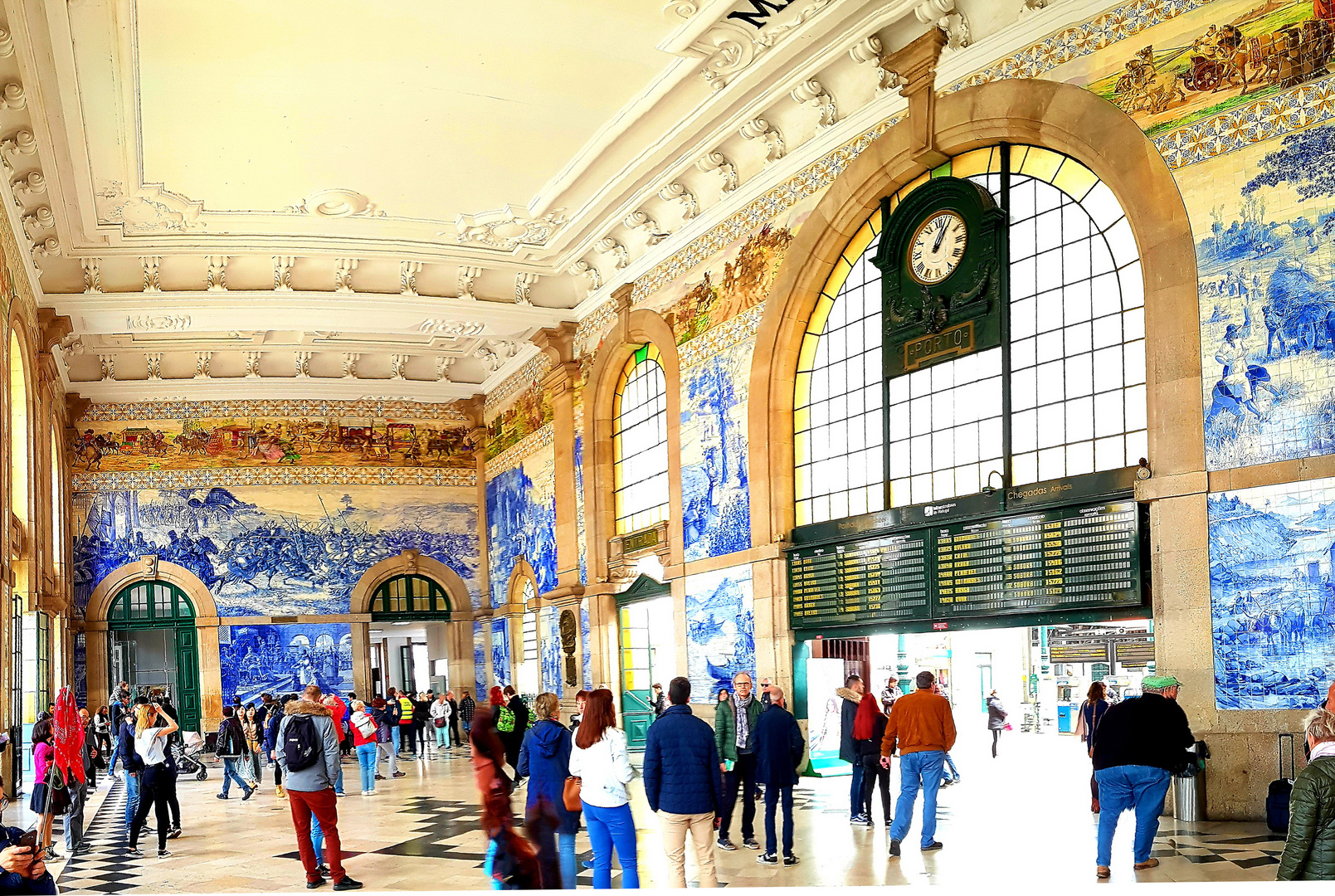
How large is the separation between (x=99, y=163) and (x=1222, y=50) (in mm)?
13710

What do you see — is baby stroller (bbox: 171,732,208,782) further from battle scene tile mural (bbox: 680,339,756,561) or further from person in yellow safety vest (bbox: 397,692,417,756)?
battle scene tile mural (bbox: 680,339,756,561)

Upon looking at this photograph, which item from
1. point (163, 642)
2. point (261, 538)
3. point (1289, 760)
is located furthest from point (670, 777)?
point (163, 642)

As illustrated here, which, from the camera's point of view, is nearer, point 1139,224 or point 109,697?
point 1139,224

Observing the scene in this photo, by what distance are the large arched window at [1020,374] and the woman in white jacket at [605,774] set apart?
5.82m

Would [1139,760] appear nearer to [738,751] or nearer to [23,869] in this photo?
[738,751]

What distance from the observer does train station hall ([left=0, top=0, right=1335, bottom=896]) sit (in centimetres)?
947

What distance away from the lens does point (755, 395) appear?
1617 centimetres

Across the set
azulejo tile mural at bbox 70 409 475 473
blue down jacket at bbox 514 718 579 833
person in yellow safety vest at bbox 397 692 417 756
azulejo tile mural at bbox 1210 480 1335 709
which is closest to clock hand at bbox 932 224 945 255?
azulejo tile mural at bbox 1210 480 1335 709

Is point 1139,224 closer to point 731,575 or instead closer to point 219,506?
point 731,575

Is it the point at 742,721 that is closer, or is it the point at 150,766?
the point at 742,721

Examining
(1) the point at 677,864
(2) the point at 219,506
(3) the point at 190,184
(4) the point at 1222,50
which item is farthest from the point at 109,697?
(4) the point at 1222,50

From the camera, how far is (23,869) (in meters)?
5.14

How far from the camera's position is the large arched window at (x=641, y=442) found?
19.8 metres

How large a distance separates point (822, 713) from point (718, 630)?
6.74ft
